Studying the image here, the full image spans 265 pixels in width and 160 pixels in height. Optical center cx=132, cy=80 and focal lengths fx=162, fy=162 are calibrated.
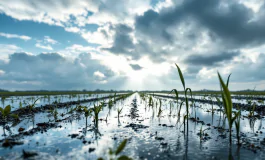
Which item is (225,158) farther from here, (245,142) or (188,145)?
(245,142)

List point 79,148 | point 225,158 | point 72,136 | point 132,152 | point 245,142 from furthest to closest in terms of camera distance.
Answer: point 72,136 < point 245,142 < point 79,148 < point 132,152 < point 225,158

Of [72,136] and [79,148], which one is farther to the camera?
[72,136]

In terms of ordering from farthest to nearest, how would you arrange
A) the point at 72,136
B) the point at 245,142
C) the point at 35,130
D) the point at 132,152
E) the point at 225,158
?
the point at 35,130 → the point at 72,136 → the point at 245,142 → the point at 132,152 → the point at 225,158

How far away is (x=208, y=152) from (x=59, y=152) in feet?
17.0

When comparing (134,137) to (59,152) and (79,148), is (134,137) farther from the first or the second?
(59,152)

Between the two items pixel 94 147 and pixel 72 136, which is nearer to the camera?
pixel 94 147

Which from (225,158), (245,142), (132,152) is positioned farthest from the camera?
(245,142)

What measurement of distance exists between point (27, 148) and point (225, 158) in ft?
22.5

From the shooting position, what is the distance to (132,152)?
5602 mm

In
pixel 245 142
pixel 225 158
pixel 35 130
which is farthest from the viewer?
pixel 35 130

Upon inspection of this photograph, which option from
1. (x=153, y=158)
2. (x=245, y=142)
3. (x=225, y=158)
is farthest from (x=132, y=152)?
(x=245, y=142)

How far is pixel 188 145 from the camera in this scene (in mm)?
6332

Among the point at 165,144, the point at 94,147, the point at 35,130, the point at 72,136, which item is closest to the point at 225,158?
the point at 165,144

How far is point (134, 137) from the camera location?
7426 millimetres
